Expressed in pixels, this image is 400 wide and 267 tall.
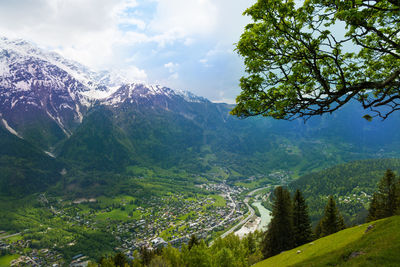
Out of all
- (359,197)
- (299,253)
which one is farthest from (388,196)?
(359,197)

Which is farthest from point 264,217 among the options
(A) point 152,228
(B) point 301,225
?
(B) point 301,225

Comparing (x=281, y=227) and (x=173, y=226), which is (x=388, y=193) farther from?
(x=173, y=226)

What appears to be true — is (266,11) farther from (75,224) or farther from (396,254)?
(75,224)

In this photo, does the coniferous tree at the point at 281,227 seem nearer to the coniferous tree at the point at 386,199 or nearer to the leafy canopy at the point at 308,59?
the coniferous tree at the point at 386,199

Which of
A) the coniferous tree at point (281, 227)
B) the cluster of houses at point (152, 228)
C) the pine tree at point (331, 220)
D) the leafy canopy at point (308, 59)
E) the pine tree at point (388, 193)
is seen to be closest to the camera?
the leafy canopy at point (308, 59)

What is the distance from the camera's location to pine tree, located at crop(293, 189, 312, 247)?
42.5m

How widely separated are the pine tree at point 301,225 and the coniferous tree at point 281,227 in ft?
3.39

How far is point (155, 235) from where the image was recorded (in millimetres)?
148625

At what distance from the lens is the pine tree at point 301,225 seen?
42469mm

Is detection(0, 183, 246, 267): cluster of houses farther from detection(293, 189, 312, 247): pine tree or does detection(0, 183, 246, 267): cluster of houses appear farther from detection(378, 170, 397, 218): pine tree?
detection(378, 170, 397, 218): pine tree

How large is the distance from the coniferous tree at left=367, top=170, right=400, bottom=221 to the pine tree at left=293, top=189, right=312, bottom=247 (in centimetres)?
1384

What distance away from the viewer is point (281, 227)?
43094 mm

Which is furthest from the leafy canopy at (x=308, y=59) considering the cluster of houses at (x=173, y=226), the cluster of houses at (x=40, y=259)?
the cluster of houses at (x=40, y=259)

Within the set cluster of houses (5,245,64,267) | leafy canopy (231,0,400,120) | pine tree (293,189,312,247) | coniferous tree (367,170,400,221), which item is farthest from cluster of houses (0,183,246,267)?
leafy canopy (231,0,400,120)
